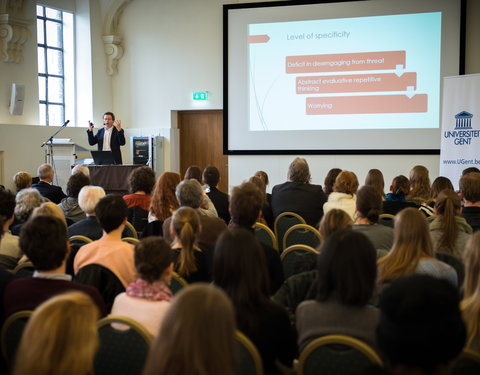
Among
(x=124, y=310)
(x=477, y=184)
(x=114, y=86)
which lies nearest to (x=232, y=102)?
(x=114, y=86)

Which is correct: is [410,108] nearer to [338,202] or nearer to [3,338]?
[338,202]

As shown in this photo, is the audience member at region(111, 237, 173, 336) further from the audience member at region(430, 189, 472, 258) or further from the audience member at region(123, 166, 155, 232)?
the audience member at region(123, 166, 155, 232)

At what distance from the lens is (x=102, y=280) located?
9.24 ft

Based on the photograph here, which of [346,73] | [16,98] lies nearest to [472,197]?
[346,73]

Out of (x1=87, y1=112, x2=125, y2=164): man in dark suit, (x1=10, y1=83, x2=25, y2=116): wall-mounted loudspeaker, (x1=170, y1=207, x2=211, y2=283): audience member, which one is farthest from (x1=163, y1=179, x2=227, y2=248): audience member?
(x1=10, y1=83, x2=25, y2=116): wall-mounted loudspeaker

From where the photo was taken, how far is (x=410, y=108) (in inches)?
354

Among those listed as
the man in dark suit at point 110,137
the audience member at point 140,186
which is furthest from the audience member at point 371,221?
the man in dark suit at point 110,137

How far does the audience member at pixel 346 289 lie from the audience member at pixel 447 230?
4.82ft

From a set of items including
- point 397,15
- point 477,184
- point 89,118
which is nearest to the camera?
point 477,184

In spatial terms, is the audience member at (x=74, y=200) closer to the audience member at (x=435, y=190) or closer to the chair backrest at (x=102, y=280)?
the chair backrest at (x=102, y=280)

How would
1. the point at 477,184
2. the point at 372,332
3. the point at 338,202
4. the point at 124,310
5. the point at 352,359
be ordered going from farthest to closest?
the point at 338,202 < the point at 477,184 < the point at 124,310 < the point at 372,332 < the point at 352,359

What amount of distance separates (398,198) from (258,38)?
556 centimetres

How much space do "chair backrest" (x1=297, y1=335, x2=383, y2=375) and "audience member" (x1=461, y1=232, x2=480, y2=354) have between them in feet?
1.37

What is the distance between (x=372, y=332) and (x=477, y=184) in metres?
2.43
